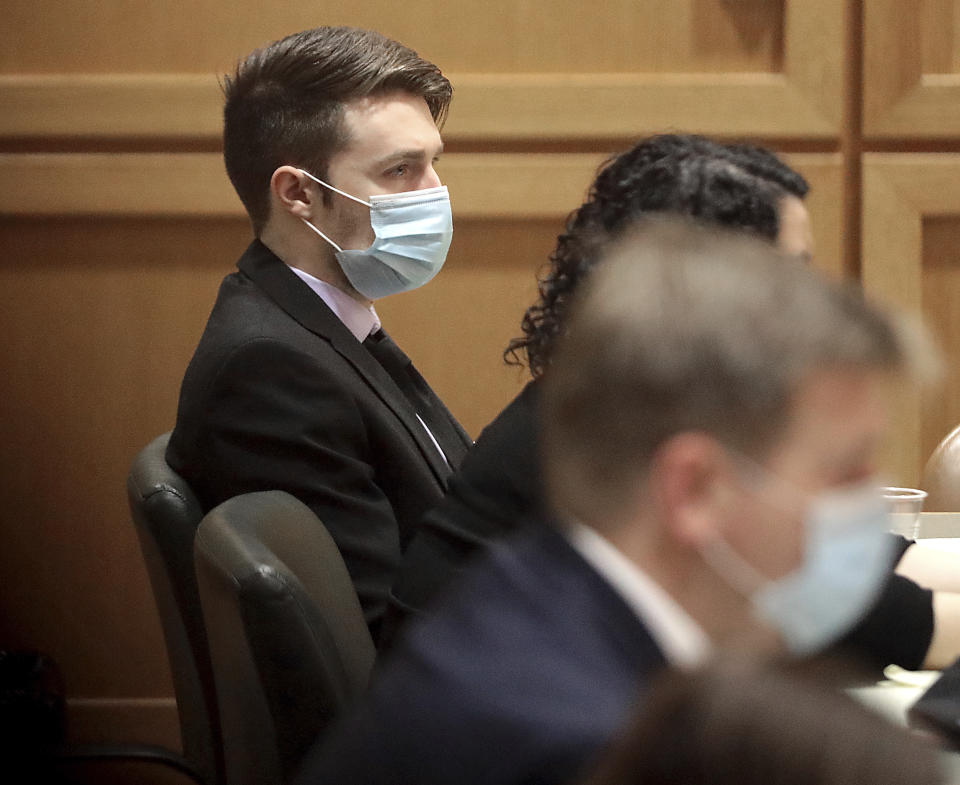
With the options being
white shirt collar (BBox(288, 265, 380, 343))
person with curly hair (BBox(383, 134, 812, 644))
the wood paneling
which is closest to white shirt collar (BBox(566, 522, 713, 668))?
person with curly hair (BBox(383, 134, 812, 644))

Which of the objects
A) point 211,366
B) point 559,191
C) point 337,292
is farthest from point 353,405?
point 559,191

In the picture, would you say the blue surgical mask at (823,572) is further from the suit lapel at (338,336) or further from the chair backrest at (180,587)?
the suit lapel at (338,336)

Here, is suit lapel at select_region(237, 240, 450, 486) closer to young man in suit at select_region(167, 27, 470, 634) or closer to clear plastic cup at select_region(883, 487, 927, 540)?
young man in suit at select_region(167, 27, 470, 634)

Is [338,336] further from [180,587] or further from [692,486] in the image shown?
[692,486]

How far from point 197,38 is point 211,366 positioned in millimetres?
1217

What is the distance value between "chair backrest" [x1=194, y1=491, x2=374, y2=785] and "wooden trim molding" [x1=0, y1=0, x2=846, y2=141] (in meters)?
1.50

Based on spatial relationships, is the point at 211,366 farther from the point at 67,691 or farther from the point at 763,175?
the point at 67,691

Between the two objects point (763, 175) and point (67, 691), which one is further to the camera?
point (67, 691)

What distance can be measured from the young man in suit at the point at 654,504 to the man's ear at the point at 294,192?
1.17 meters

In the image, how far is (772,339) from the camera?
2.04 ft

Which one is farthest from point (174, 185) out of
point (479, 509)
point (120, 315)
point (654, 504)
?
point (654, 504)

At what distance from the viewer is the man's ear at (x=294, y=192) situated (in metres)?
1.77

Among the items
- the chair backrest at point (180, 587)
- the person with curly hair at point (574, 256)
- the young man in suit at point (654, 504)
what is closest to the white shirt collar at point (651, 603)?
the young man in suit at point (654, 504)

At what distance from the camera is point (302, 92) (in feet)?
5.74
